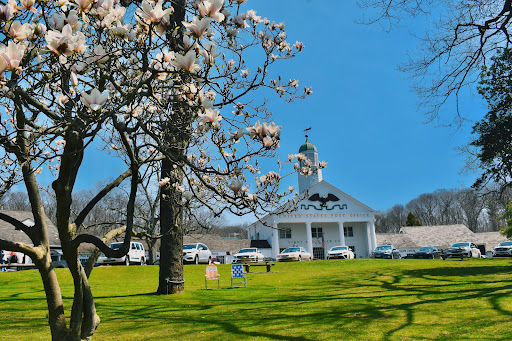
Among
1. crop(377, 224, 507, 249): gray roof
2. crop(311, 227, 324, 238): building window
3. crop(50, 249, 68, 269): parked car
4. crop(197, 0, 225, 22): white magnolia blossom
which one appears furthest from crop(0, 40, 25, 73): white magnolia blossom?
crop(377, 224, 507, 249): gray roof

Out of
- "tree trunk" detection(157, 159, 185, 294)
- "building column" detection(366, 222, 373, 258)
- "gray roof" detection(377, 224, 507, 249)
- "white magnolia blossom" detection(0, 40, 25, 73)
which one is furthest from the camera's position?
"gray roof" detection(377, 224, 507, 249)

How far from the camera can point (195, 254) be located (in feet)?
92.0

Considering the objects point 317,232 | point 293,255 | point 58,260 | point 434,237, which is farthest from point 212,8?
point 434,237

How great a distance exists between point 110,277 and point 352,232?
34.8 metres

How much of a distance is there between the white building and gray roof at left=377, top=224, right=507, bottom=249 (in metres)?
7.70

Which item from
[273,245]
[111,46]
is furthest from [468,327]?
[273,245]

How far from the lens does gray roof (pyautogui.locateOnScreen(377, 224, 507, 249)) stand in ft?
182

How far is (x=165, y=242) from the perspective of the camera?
1170 cm

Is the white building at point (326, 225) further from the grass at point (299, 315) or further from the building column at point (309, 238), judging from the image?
the grass at point (299, 315)

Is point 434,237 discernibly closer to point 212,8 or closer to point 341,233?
point 341,233

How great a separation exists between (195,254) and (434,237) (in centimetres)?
4326

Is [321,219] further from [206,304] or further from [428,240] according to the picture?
[206,304]

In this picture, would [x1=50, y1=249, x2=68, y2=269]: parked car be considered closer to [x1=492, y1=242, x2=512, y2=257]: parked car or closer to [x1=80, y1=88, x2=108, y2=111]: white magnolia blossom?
[x1=80, y1=88, x2=108, y2=111]: white magnolia blossom

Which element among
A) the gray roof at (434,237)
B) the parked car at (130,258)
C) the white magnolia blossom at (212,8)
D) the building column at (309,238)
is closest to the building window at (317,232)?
the building column at (309,238)
